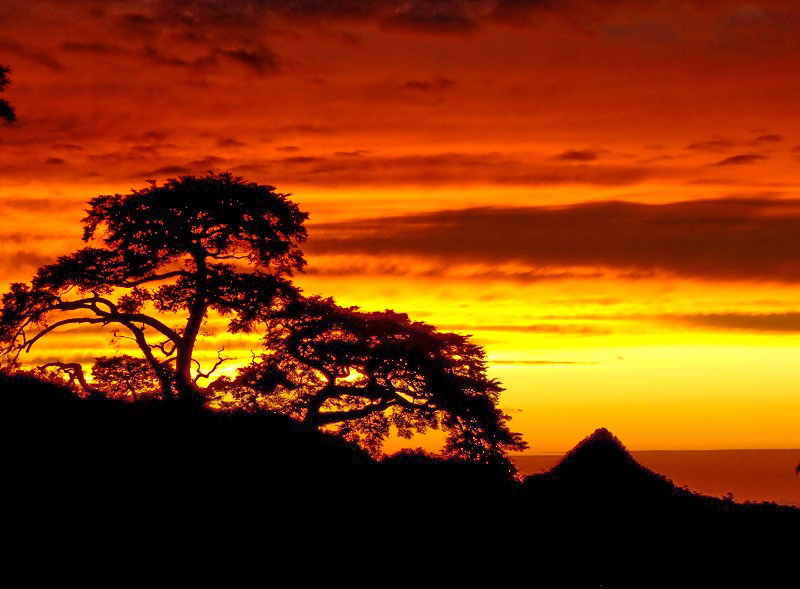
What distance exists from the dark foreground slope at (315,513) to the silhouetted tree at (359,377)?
8.31m

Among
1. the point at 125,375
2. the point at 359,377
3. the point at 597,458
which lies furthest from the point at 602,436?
A: the point at 125,375

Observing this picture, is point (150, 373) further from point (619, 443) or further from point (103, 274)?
point (619, 443)

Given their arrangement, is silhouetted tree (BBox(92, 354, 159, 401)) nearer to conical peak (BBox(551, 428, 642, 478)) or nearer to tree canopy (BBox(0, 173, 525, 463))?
tree canopy (BBox(0, 173, 525, 463))

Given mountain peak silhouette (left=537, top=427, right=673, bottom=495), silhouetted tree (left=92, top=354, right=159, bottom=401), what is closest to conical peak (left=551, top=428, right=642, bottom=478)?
mountain peak silhouette (left=537, top=427, right=673, bottom=495)

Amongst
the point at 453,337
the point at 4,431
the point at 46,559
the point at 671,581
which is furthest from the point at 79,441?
the point at 453,337

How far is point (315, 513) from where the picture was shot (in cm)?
2719

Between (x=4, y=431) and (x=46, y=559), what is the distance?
5.55 m

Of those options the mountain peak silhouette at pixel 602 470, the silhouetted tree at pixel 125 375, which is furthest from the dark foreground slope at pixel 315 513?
the silhouetted tree at pixel 125 375

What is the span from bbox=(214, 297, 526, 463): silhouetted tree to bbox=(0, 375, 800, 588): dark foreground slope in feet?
27.3

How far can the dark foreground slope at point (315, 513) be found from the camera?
24531mm

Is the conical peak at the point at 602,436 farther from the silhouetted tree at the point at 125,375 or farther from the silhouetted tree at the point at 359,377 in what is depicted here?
the silhouetted tree at the point at 125,375

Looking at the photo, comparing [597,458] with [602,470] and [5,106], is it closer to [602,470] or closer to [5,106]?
[602,470]

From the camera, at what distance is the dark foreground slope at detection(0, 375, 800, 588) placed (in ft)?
80.5

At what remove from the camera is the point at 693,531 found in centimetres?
3403
